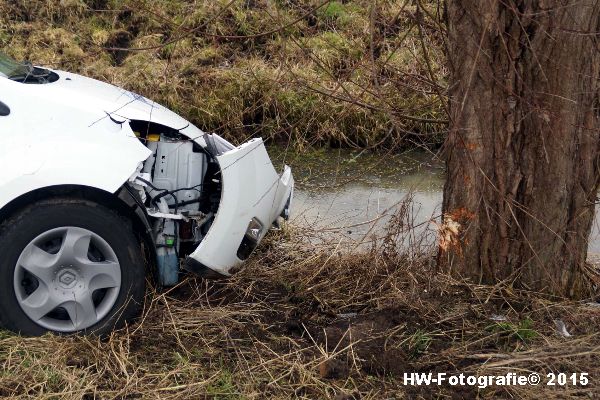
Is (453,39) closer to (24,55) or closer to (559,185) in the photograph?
(559,185)

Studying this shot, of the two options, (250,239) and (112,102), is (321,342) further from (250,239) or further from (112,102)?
(112,102)

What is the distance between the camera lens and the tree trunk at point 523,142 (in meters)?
3.83

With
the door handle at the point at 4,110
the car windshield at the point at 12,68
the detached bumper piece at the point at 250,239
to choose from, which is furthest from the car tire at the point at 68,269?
the car windshield at the point at 12,68

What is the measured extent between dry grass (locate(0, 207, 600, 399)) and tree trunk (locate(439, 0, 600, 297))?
0.64 feet

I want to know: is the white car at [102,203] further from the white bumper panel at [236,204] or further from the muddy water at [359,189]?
the muddy water at [359,189]

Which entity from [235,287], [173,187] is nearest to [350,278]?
[235,287]

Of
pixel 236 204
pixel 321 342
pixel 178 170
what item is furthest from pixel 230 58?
pixel 321 342

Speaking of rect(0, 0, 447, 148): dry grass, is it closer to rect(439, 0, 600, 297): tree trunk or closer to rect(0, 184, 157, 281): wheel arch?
rect(439, 0, 600, 297): tree trunk

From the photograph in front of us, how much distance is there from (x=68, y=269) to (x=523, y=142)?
7.81ft

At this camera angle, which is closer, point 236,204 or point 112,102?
point 236,204

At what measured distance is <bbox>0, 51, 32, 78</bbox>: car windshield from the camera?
13.9ft

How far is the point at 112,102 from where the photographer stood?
14.2ft

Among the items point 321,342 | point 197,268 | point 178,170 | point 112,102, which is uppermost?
point 112,102

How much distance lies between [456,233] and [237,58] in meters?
5.81
